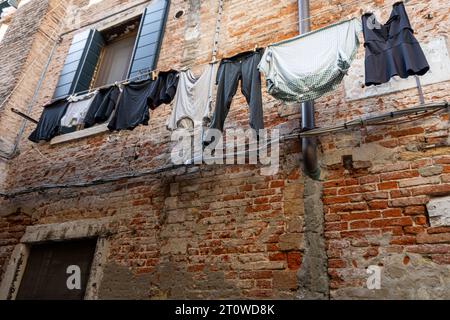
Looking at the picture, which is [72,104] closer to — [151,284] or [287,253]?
[151,284]

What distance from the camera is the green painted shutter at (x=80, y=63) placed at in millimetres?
5773

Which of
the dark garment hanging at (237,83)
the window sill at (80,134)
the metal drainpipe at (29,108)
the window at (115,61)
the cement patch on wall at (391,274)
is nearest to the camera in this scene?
the cement patch on wall at (391,274)

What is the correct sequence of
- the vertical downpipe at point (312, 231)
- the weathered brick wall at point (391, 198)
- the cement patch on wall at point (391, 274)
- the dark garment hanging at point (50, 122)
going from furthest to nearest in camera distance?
the dark garment hanging at point (50, 122), the vertical downpipe at point (312, 231), the weathered brick wall at point (391, 198), the cement patch on wall at point (391, 274)

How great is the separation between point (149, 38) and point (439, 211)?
4.74m

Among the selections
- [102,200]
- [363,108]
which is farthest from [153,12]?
[363,108]

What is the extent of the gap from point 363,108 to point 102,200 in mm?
3318

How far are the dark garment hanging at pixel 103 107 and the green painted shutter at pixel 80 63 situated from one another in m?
1.84

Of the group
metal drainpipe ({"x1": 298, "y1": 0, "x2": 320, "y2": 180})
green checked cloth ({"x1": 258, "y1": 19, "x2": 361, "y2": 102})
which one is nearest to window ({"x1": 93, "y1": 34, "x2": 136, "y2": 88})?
green checked cloth ({"x1": 258, "y1": 19, "x2": 361, "y2": 102})

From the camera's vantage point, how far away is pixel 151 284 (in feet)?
11.2

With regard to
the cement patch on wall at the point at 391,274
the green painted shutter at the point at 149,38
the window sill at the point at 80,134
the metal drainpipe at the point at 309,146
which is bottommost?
the cement patch on wall at the point at 391,274

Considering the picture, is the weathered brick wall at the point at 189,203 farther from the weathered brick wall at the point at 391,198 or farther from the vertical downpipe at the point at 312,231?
the weathered brick wall at the point at 391,198

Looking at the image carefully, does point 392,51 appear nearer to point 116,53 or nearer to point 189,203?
point 189,203

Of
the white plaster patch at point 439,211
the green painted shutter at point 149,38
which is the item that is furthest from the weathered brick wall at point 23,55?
the white plaster patch at point 439,211

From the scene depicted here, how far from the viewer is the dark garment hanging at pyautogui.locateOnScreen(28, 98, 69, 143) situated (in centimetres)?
450
